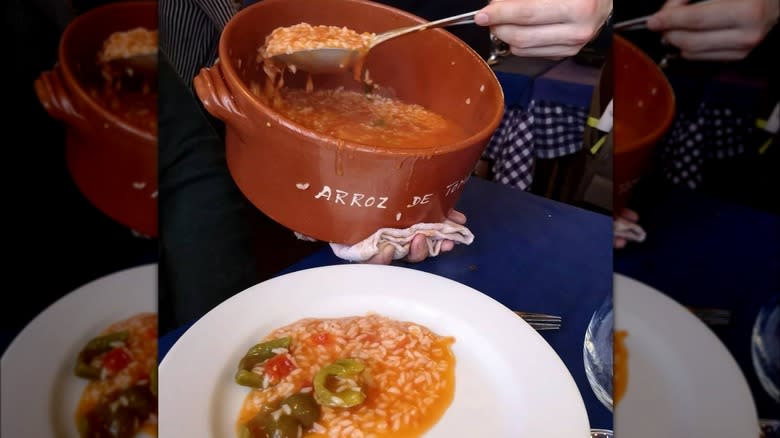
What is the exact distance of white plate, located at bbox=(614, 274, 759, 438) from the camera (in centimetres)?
106

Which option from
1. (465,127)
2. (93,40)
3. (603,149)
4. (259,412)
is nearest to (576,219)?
(603,149)

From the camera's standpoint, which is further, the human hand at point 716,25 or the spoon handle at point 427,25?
the human hand at point 716,25

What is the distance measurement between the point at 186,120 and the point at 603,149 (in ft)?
2.01

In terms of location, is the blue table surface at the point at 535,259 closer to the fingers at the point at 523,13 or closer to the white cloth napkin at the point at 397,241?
the white cloth napkin at the point at 397,241

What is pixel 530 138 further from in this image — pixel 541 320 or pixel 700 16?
pixel 700 16

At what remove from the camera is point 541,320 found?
2.92 ft

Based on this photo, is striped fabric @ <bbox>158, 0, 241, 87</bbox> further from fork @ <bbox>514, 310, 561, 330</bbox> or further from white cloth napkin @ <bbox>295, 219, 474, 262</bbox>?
fork @ <bbox>514, 310, 561, 330</bbox>

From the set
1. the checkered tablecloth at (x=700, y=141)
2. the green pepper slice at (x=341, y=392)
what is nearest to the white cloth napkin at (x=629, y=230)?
the checkered tablecloth at (x=700, y=141)

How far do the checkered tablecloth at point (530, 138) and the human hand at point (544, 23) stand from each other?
84 millimetres

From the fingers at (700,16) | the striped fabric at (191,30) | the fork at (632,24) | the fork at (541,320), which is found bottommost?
the fork at (541,320)

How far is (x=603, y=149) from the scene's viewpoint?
0.99 m

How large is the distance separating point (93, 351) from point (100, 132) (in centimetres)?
36

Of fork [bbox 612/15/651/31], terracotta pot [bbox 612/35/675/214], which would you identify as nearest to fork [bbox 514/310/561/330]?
terracotta pot [bbox 612/35/675/214]

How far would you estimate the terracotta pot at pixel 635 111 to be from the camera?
1076 mm
